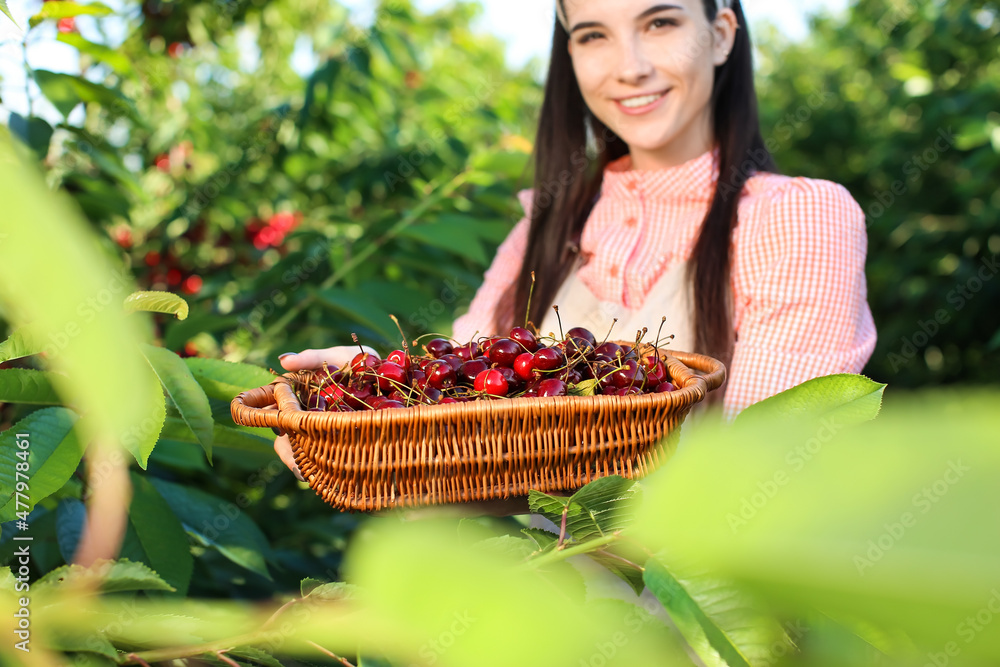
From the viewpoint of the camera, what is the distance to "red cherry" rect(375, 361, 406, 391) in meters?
0.93

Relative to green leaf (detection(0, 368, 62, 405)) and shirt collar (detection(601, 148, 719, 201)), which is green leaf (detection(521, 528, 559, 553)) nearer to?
green leaf (detection(0, 368, 62, 405))

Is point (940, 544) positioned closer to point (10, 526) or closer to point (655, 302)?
point (10, 526)

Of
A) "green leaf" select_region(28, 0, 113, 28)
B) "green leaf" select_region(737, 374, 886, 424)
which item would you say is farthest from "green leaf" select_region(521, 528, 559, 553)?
"green leaf" select_region(28, 0, 113, 28)

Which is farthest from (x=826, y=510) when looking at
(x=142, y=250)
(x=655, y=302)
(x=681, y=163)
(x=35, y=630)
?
(x=142, y=250)

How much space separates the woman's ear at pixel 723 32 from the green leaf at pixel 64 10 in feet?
3.14

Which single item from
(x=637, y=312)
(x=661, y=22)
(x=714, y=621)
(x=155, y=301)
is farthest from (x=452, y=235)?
(x=714, y=621)

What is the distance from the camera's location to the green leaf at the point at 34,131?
52.8 inches

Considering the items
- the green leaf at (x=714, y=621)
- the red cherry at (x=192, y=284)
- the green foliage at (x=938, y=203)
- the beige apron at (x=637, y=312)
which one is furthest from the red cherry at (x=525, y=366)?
the green foliage at (x=938, y=203)

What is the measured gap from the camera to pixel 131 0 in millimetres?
2414

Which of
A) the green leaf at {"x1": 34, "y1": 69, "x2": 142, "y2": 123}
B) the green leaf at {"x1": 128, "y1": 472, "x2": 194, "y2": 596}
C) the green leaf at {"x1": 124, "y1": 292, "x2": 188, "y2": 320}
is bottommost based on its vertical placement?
the green leaf at {"x1": 128, "y1": 472, "x2": 194, "y2": 596}

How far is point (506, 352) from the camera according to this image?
0.98 m

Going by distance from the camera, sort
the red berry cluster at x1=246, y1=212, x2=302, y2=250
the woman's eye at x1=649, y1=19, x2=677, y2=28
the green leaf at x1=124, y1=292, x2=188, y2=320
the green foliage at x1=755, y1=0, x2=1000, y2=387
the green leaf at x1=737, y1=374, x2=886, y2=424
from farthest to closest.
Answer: the green foliage at x1=755, y1=0, x2=1000, y2=387, the red berry cluster at x1=246, y1=212, x2=302, y2=250, the woman's eye at x1=649, y1=19, x2=677, y2=28, the green leaf at x1=124, y1=292, x2=188, y2=320, the green leaf at x1=737, y1=374, x2=886, y2=424

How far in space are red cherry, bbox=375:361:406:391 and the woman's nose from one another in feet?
2.18

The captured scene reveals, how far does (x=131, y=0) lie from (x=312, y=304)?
1316mm
